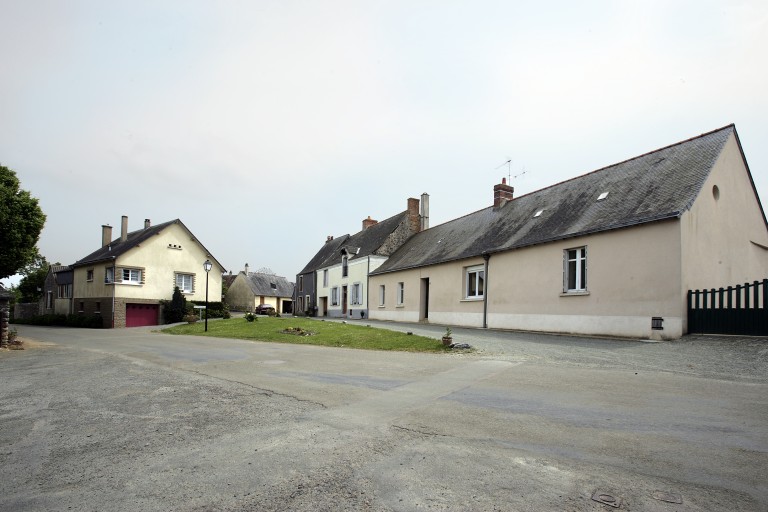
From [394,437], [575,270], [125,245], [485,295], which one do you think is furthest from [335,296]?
[394,437]

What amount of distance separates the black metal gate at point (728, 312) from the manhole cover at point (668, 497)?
36.6 ft

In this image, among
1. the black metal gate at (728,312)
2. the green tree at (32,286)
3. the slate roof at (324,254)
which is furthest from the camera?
the green tree at (32,286)

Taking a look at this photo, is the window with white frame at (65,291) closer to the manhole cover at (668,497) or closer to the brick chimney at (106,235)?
the brick chimney at (106,235)

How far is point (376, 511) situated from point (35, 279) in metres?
61.7

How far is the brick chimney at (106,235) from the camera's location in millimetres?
41162

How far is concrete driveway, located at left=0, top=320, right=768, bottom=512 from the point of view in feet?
12.0

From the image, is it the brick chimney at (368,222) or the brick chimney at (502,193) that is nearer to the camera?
the brick chimney at (502,193)

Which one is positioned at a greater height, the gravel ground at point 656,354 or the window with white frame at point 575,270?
the window with white frame at point 575,270

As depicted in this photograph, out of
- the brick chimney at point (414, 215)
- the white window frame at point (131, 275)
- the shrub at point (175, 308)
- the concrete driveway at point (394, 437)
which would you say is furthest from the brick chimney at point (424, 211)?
the concrete driveway at point (394, 437)

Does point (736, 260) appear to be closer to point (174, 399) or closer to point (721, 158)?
point (721, 158)

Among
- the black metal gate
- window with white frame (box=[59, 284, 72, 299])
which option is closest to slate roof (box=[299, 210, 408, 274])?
window with white frame (box=[59, 284, 72, 299])

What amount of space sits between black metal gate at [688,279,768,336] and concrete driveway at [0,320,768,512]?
104 inches

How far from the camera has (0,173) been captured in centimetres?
1670

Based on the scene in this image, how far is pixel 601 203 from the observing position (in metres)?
17.9
